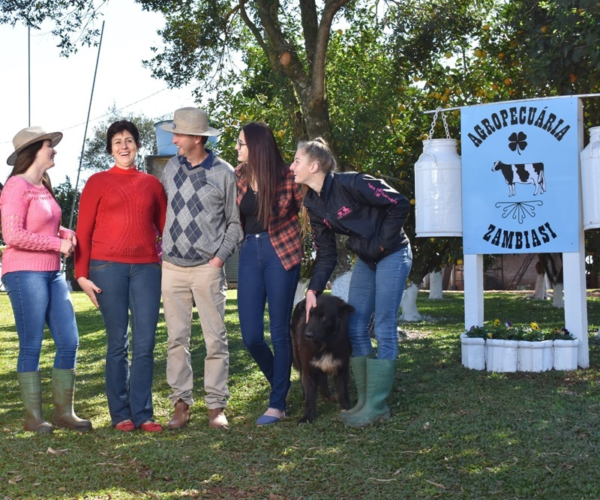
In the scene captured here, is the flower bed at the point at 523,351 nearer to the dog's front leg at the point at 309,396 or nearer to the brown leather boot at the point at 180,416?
the dog's front leg at the point at 309,396

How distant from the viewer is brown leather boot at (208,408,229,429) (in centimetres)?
570

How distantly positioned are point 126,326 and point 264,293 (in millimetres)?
963

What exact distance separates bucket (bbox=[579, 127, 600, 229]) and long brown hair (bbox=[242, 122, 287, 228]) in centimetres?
307

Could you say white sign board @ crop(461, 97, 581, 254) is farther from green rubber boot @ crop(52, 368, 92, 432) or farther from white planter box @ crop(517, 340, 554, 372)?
green rubber boot @ crop(52, 368, 92, 432)

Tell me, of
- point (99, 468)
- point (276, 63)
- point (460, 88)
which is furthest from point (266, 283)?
point (460, 88)

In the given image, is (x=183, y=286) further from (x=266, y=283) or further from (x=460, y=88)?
(x=460, y=88)

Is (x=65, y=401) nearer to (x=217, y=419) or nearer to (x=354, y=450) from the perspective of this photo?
(x=217, y=419)

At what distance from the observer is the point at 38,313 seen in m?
5.52

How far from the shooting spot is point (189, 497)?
4207 mm

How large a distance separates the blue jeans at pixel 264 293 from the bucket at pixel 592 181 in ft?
9.80

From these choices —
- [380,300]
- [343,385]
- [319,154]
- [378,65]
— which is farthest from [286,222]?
[378,65]

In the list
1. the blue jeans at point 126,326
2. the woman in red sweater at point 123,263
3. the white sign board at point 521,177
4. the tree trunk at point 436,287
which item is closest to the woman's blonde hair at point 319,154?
the woman in red sweater at point 123,263

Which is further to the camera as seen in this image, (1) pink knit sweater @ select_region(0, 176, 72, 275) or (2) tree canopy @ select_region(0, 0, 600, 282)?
(2) tree canopy @ select_region(0, 0, 600, 282)

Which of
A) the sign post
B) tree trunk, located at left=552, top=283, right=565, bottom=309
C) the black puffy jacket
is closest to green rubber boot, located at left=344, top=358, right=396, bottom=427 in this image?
the black puffy jacket
